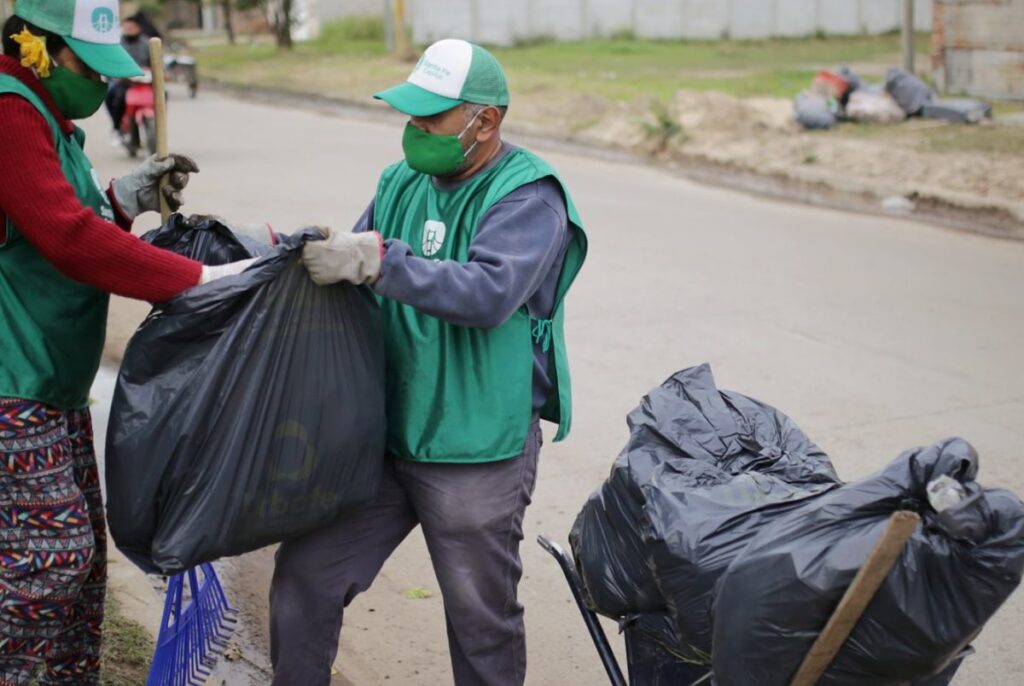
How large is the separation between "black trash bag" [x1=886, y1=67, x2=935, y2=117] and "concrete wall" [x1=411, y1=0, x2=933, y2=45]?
14.5 meters

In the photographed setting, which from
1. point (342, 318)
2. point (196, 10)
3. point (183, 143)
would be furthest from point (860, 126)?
point (196, 10)

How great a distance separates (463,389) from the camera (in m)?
3.09

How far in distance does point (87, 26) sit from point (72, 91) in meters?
0.15

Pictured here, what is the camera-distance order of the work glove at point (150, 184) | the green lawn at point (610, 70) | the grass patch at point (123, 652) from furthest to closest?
1. the green lawn at point (610, 70)
2. the grass patch at point (123, 652)
3. the work glove at point (150, 184)

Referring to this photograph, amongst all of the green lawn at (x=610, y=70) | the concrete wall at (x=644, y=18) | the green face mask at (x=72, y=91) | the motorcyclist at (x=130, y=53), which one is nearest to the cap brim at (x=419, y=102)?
the green face mask at (x=72, y=91)

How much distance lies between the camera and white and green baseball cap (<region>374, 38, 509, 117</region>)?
10.1 ft

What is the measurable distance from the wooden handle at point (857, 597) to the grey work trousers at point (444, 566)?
0.87 metres

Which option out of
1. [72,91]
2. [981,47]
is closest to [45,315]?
[72,91]

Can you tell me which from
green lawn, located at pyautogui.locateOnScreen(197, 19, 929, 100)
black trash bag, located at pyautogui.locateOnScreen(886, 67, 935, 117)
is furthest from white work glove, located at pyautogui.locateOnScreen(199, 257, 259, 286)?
green lawn, located at pyautogui.locateOnScreen(197, 19, 929, 100)

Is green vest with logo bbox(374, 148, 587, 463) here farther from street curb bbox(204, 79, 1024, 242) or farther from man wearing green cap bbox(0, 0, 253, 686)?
street curb bbox(204, 79, 1024, 242)

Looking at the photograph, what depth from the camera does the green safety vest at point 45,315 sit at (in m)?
3.10

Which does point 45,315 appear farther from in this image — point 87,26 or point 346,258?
point 346,258

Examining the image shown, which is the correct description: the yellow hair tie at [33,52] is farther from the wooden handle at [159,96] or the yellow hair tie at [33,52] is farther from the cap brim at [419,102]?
the cap brim at [419,102]

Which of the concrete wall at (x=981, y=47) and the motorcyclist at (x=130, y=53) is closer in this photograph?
the motorcyclist at (x=130, y=53)
